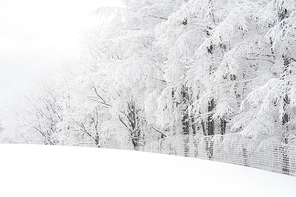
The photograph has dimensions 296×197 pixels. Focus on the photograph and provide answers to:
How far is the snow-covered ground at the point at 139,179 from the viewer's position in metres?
2.91

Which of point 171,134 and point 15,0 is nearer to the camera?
point 171,134

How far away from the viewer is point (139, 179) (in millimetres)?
3361

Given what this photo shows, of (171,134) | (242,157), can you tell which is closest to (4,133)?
(171,134)

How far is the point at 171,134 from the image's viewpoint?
418 inches

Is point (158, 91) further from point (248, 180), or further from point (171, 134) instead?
point (248, 180)

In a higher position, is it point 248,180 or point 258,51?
point 258,51

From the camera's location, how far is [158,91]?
31.6 feet

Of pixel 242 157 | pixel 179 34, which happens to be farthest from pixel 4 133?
pixel 242 157

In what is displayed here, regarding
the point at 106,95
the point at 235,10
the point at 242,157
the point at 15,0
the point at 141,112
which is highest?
the point at 15,0

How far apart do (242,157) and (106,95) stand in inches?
342

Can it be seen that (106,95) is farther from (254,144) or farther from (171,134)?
(254,144)

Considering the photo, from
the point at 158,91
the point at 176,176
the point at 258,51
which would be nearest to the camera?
the point at 176,176

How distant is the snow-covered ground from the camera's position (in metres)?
2.91

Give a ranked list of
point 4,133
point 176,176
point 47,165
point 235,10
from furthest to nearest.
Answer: point 4,133 → point 235,10 → point 47,165 → point 176,176
